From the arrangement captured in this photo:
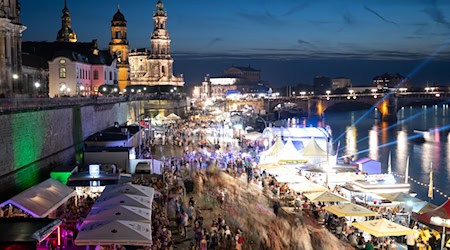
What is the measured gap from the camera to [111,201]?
15.1 meters

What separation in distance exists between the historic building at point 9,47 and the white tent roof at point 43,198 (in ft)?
45.6

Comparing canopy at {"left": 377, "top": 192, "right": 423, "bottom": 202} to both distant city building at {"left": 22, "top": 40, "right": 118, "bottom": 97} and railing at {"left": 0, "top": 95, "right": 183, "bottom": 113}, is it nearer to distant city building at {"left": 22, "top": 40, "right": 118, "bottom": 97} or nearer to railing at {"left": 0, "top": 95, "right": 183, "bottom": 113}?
railing at {"left": 0, "top": 95, "right": 183, "bottom": 113}

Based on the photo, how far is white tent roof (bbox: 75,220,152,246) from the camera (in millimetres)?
12391

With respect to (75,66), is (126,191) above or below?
below

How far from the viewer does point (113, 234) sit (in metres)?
12.6

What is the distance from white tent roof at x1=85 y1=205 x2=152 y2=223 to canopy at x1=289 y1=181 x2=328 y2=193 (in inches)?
442

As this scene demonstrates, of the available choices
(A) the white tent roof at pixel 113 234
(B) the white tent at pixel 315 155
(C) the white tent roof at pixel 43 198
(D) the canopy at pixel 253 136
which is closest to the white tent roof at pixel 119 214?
(A) the white tent roof at pixel 113 234

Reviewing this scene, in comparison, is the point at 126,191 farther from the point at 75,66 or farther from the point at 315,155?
the point at 75,66

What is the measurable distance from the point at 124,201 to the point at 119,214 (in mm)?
1341

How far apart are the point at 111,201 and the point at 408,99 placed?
387ft

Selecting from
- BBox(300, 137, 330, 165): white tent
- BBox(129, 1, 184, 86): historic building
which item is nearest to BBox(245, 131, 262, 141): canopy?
BBox(300, 137, 330, 165): white tent

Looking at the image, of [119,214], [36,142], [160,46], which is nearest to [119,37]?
[160,46]

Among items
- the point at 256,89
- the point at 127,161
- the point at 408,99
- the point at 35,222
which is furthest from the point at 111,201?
the point at 256,89

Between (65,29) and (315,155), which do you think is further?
(65,29)
